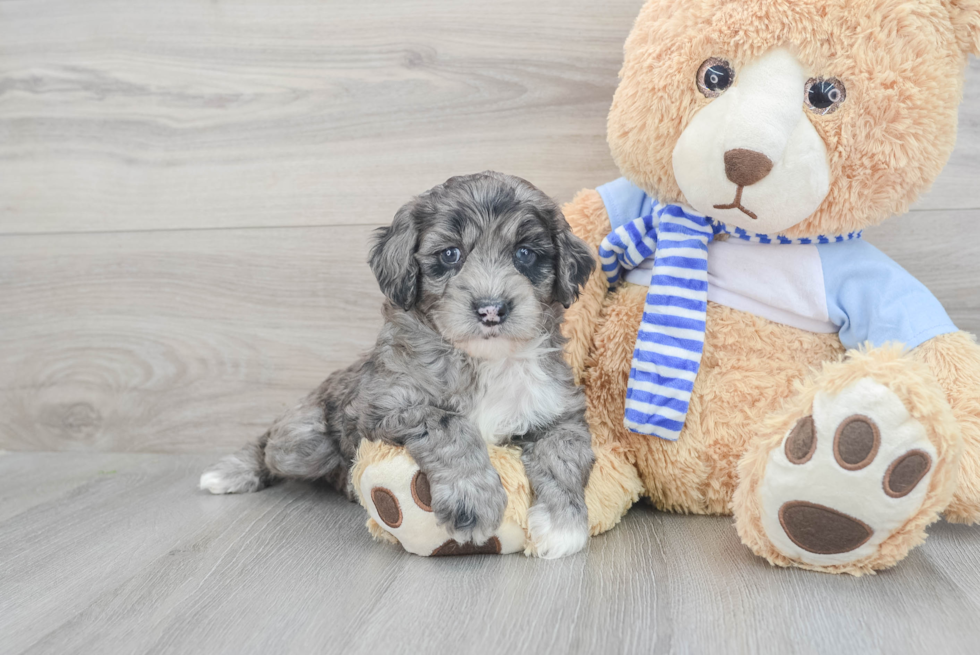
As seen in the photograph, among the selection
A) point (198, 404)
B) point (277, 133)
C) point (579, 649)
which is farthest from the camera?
point (198, 404)

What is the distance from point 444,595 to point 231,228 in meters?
1.66

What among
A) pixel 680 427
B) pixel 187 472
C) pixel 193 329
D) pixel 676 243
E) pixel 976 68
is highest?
pixel 976 68

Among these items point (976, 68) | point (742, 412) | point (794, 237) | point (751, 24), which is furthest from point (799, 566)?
point (976, 68)

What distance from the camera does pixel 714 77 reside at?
172 cm

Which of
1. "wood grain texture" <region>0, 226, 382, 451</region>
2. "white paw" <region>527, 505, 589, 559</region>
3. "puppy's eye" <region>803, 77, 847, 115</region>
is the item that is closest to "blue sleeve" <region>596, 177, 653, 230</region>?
A: "puppy's eye" <region>803, 77, 847, 115</region>

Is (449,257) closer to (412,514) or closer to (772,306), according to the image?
(412,514)

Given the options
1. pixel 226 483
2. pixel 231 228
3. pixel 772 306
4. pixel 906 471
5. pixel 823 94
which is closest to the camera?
pixel 906 471

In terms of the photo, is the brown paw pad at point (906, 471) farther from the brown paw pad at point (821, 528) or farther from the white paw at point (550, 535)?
the white paw at point (550, 535)

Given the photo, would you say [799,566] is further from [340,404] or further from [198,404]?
[198,404]

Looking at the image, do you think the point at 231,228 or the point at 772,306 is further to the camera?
the point at 231,228

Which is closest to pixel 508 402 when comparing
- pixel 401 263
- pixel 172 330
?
pixel 401 263

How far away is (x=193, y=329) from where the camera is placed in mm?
2801

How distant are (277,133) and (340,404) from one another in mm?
1040

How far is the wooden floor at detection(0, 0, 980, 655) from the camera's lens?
197cm
